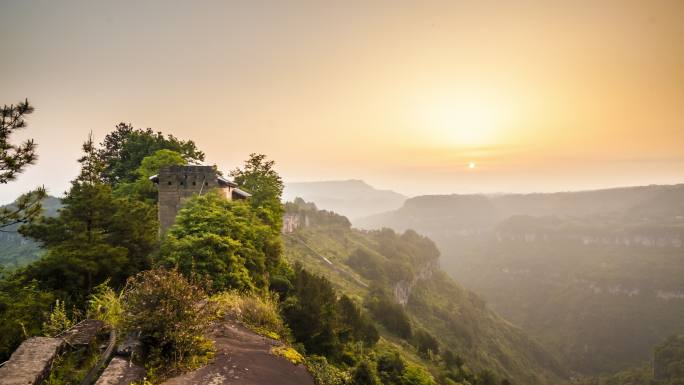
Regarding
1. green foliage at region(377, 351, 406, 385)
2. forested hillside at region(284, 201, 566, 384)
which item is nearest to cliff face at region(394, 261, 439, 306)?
forested hillside at region(284, 201, 566, 384)

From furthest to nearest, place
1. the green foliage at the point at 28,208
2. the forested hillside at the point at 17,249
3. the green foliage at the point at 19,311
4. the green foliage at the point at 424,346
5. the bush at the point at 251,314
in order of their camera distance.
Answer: the forested hillside at the point at 17,249
the green foliage at the point at 424,346
the green foliage at the point at 28,208
the bush at the point at 251,314
the green foliage at the point at 19,311

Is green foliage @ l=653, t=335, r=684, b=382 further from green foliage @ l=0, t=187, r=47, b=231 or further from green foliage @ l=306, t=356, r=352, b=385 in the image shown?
green foliage @ l=0, t=187, r=47, b=231

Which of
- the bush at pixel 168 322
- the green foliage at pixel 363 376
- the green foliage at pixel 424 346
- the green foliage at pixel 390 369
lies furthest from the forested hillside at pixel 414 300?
the bush at pixel 168 322

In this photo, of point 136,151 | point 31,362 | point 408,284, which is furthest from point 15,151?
point 408,284

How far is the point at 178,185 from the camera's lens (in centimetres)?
2338

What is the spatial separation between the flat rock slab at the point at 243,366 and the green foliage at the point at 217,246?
4143mm

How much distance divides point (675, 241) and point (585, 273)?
189 feet

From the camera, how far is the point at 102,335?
817 centimetres

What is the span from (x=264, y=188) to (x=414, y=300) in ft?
276

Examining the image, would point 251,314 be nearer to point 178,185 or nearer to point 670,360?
point 178,185

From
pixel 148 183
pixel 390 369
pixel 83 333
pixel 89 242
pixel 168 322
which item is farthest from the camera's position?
pixel 148 183

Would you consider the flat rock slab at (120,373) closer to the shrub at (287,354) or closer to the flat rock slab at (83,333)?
the flat rock slab at (83,333)

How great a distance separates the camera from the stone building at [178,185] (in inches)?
913

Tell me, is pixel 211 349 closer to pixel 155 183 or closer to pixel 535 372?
pixel 155 183
